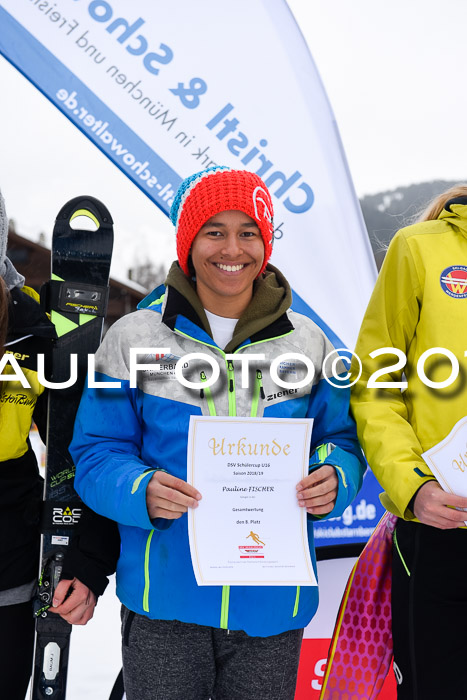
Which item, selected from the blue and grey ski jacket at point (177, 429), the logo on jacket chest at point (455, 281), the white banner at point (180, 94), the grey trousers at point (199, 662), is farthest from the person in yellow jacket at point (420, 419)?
the white banner at point (180, 94)

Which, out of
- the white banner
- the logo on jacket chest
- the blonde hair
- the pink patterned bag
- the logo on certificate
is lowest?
the pink patterned bag

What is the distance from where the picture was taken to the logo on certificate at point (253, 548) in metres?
1.51

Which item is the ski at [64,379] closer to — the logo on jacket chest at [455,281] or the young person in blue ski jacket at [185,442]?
the young person in blue ski jacket at [185,442]

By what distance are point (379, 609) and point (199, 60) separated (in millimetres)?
2006

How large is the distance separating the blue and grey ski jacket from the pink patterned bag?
26 cm

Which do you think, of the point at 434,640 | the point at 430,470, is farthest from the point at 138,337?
the point at 434,640

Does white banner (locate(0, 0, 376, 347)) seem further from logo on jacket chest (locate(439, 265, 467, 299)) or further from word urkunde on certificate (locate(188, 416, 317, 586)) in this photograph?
word urkunde on certificate (locate(188, 416, 317, 586))

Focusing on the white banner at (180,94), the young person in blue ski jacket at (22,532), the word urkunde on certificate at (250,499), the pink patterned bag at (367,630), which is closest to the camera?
the word urkunde on certificate at (250,499)

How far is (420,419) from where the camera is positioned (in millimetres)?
1616

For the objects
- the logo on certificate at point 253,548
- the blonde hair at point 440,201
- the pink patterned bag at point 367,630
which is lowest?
the pink patterned bag at point 367,630

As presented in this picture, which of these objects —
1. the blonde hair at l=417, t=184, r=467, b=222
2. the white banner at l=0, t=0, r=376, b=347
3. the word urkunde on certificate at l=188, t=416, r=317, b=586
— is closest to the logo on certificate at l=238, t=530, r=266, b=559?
the word urkunde on certificate at l=188, t=416, r=317, b=586

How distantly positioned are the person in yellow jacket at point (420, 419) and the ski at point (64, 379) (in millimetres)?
772

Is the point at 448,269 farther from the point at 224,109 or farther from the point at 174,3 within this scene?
the point at 174,3

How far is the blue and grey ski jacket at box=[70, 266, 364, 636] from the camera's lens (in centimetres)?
159
